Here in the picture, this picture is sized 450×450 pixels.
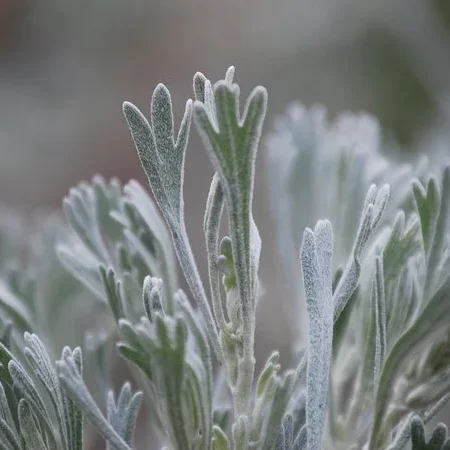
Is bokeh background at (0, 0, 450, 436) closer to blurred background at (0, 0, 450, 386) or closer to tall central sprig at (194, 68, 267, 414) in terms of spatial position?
blurred background at (0, 0, 450, 386)

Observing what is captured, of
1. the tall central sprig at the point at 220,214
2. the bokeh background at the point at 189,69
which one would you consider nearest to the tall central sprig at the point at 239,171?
the tall central sprig at the point at 220,214

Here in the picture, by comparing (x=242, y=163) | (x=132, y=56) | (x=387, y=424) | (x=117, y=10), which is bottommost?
(x=387, y=424)

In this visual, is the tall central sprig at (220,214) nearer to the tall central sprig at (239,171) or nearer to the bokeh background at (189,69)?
the tall central sprig at (239,171)

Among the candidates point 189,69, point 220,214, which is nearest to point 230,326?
point 220,214

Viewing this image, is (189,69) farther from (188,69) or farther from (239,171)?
(239,171)

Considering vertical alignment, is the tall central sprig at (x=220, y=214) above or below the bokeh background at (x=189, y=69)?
below

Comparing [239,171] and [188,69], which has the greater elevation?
[188,69]

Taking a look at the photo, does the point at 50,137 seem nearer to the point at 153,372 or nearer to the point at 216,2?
the point at 216,2

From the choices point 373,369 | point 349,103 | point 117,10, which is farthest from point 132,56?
point 373,369

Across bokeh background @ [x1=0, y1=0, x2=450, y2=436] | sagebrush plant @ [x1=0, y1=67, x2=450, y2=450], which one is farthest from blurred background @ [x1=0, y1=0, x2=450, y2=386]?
sagebrush plant @ [x1=0, y1=67, x2=450, y2=450]
